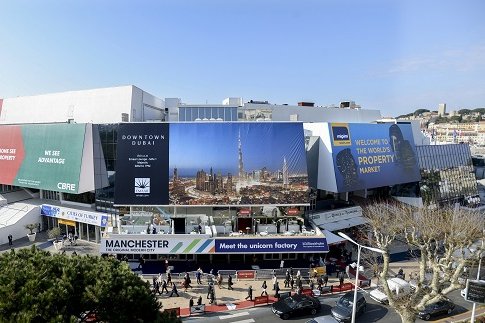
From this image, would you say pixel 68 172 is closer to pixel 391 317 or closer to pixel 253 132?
pixel 253 132

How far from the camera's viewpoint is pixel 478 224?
91.3 ft

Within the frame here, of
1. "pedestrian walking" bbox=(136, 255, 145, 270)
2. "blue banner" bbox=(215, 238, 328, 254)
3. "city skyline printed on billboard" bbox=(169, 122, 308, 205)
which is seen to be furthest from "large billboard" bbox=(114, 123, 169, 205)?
"blue banner" bbox=(215, 238, 328, 254)

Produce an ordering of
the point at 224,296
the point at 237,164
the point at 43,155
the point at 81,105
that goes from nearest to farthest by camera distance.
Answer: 1. the point at 224,296
2. the point at 237,164
3. the point at 43,155
4. the point at 81,105

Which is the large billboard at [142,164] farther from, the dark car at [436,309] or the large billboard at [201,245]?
the dark car at [436,309]

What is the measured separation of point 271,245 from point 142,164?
1400cm

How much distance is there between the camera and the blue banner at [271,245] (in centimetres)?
3080

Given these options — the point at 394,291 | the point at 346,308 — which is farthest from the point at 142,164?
the point at 394,291

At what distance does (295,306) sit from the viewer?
23.2m

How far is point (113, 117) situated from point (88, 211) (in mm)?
10915

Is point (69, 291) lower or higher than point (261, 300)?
higher

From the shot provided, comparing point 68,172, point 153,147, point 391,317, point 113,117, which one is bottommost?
point 391,317

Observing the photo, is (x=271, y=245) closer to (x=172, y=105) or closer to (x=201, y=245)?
(x=201, y=245)

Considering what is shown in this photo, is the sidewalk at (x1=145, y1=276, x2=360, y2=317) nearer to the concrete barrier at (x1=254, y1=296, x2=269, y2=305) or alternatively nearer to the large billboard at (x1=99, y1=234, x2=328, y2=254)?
the concrete barrier at (x1=254, y1=296, x2=269, y2=305)

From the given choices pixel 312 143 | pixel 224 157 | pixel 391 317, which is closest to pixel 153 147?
pixel 224 157
